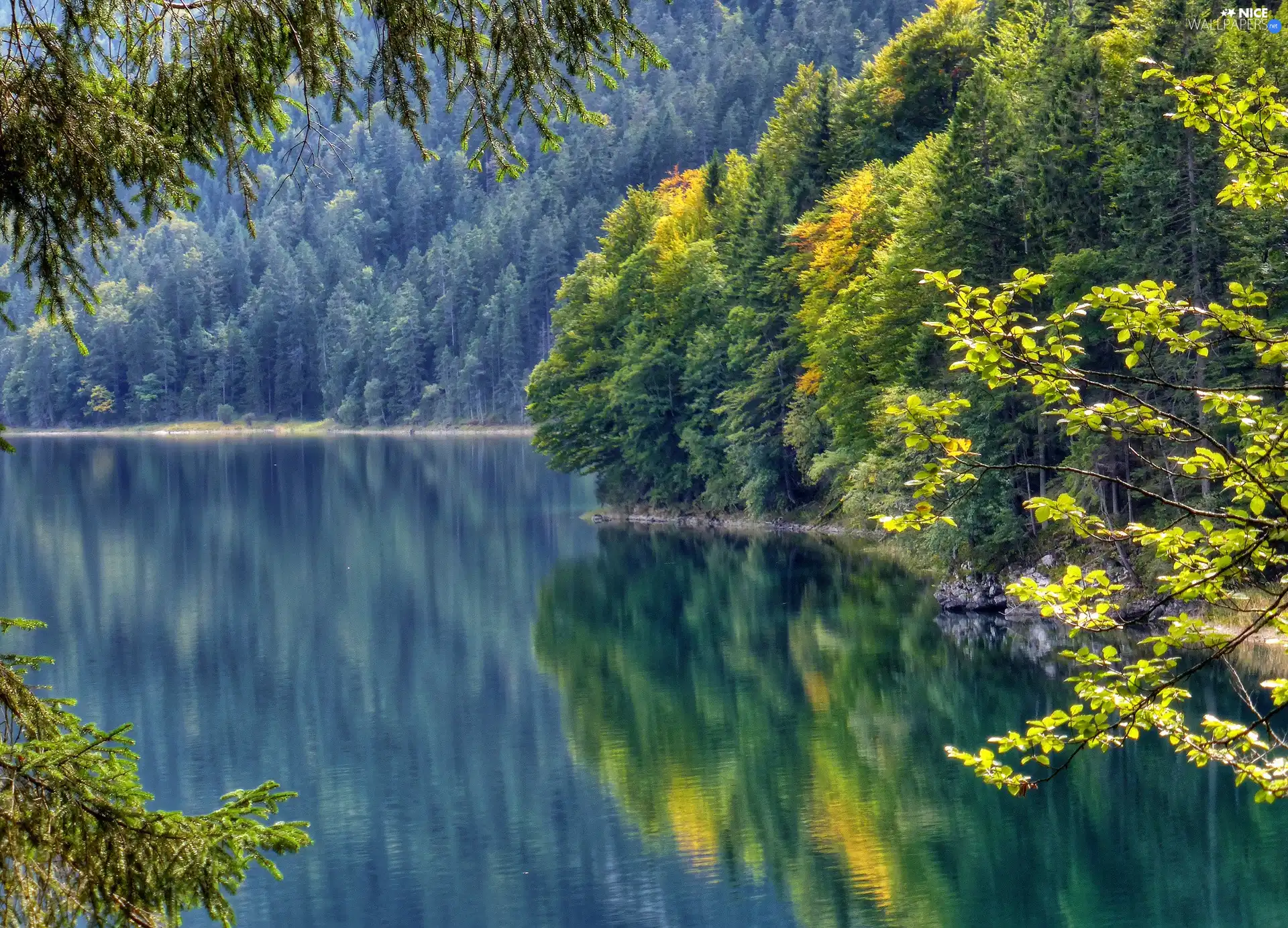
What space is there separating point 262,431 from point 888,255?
109 metres

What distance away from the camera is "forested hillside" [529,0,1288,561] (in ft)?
92.1

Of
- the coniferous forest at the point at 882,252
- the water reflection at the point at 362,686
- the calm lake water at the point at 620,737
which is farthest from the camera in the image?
the coniferous forest at the point at 882,252

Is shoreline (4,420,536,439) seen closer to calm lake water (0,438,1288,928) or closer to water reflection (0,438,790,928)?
water reflection (0,438,790,928)

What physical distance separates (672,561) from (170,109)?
38.6m

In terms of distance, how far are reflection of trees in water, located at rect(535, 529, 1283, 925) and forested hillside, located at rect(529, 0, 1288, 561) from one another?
13.3ft

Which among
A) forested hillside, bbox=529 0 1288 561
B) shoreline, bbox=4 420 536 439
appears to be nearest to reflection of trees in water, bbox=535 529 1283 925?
forested hillside, bbox=529 0 1288 561

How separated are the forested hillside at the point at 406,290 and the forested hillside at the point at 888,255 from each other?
63.9 metres

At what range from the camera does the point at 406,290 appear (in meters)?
136

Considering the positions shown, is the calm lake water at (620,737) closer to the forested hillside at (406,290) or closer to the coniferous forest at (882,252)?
the coniferous forest at (882,252)

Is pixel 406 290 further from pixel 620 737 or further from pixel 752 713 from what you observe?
pixel 620 737

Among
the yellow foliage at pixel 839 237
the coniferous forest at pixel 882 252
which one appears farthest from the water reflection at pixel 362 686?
the yellow foliage at pixel 839 237

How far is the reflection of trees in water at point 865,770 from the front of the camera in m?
16.5

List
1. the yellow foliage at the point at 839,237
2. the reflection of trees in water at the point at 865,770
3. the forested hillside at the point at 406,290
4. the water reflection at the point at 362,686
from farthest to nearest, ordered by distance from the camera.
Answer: the forested hillside at the point at 406,290, the yellow foliage at the point at 839,237, the water reflection at the point at 362,686, the reflection of trees in water at the point at 865,770

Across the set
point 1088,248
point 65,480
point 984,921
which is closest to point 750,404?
point 1088,248
